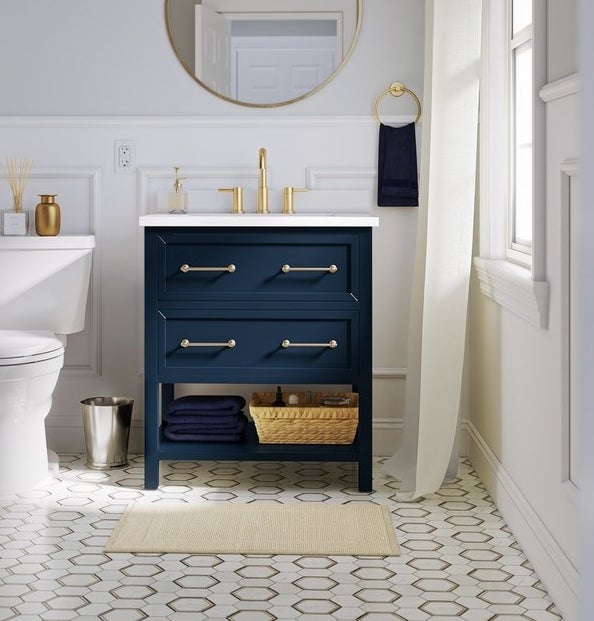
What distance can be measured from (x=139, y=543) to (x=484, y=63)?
1786 mm

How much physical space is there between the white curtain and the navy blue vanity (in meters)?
0.19

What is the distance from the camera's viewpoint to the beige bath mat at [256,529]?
237cm

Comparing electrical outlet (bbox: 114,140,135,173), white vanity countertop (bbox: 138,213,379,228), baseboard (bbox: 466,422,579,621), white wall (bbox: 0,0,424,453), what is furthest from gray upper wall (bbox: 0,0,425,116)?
baseboard (bbox: 466,422,579,621)

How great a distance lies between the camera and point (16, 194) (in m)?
3.34

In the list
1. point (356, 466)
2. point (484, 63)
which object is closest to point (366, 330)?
point (356, 466)

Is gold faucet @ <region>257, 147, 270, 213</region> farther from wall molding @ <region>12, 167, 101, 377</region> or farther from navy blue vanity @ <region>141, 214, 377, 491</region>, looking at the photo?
wall molding @ <region>12, 167, 101, 377</region>

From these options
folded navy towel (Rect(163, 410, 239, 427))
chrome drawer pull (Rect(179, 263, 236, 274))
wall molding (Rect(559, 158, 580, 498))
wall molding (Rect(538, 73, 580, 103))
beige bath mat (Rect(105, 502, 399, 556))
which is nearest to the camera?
wall molding (Rect(538, 73, 580, 103))

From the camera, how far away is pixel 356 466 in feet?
10.5

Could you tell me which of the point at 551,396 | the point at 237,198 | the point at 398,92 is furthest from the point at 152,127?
the point at 551,396

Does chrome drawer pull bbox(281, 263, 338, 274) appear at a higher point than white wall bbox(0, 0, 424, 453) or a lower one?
lower

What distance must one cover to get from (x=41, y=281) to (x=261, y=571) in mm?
1442

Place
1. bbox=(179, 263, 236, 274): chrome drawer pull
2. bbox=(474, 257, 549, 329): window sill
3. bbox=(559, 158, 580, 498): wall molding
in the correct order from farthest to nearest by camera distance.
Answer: bbox=(179, 263, 236, 274): chrome drawer pull, bbox=(474, 257, 549, 329): window sill, bbox=(559, 158, 580, 498): wall molding

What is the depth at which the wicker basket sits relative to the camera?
114 inches

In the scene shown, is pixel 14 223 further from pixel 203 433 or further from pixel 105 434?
pixel 203 433
